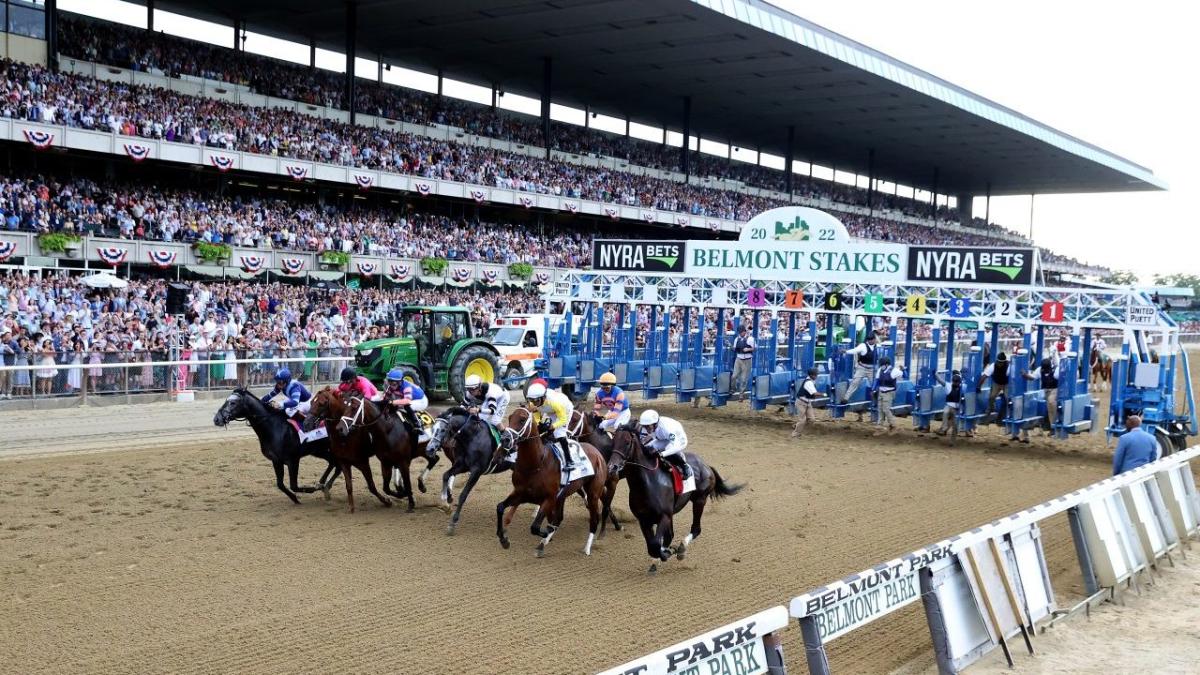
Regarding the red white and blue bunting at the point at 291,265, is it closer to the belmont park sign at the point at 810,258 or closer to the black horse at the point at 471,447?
the belmont park sign at the point at 810,258

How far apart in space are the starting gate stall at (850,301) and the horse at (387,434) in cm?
1014

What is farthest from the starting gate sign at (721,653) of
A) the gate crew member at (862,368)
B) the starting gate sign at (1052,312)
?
the gate crew member at (862,368)

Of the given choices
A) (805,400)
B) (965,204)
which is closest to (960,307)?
(805,400)

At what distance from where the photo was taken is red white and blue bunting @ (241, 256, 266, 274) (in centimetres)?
2808

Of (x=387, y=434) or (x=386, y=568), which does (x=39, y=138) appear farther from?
(x=386, y=568)

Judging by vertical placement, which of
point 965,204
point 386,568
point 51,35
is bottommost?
point 386,568

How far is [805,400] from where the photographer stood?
18.3 m

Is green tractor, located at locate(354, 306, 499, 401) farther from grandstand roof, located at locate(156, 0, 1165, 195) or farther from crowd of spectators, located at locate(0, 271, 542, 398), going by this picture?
grandstand roof, located at locate(156, 0, 1165, 195)

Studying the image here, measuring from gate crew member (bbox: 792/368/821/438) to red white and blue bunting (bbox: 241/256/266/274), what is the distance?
1675 cm

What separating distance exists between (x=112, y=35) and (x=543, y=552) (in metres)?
30.3

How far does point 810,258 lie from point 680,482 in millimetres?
10690

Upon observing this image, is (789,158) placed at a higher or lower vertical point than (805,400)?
higher

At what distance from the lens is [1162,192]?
74750mm

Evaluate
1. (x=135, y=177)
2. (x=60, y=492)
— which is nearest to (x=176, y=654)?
(x=60, y=492)
